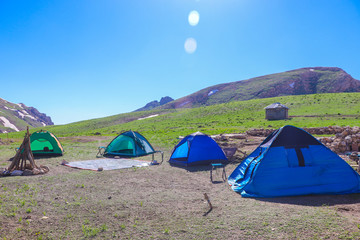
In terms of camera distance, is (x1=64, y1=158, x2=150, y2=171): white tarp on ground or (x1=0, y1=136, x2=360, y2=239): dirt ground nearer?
(x1=0, y1=136, x2=360, y2=239): dirt ground

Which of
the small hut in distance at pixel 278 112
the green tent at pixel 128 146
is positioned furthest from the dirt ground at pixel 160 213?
the small hut in distance at pixel 278 112

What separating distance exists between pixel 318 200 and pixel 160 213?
5384 mm

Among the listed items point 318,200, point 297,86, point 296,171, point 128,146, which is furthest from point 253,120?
point 297,86

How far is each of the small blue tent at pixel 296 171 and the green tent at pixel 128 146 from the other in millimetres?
11001

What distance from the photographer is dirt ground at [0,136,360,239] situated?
5559mm

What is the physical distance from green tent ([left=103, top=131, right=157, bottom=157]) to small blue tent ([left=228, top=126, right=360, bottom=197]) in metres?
11.0

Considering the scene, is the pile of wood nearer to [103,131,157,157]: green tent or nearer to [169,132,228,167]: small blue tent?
[103,131,157,157]: green tent

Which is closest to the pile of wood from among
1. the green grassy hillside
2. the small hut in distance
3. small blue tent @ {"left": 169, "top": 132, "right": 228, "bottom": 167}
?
small blue tent @ {"left": 169, "top": 132, "right": 228, "bottom": 167}

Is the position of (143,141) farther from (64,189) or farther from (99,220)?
(99,220)

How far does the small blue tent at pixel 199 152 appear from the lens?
1423cm

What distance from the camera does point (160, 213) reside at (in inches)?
272

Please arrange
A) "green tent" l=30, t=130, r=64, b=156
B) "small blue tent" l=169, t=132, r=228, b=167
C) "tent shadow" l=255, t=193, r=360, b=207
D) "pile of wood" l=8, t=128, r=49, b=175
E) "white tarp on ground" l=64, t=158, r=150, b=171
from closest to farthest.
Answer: "tent shadow" l=255, t=193, r=360, b=207, "pile of wood" l=8, t=128, r=49, b=175, "white tarp on ground" l=64, t=158, r=150, b=171, "small blue tent" l=169, t=132, r=228, b=167, "green tent" l=30, t=130, r=64, b=156

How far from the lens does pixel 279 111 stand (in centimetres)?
5319

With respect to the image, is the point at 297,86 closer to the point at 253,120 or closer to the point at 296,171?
the point at 253,120
